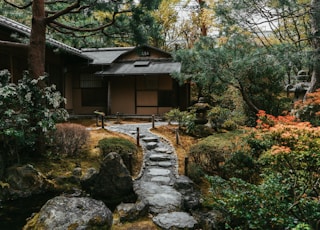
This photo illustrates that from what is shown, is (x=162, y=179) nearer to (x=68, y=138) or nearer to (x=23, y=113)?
(x=68, y=138)

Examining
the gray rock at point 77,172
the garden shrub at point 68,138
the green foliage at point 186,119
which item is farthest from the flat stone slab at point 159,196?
the green foliage at point 186,119

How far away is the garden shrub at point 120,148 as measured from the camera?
24.8ft

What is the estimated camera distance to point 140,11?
7441 mm

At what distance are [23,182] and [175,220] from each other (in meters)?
3.76

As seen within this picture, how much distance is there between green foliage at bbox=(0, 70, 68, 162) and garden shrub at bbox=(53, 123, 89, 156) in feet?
1.82

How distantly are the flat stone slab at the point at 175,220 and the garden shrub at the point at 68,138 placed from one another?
3.67 metres

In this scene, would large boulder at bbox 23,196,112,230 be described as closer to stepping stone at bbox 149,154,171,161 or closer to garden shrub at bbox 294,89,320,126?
stepping stone at bbox 149,154,171,161

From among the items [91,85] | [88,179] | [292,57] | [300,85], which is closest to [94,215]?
Answer: [88,179]

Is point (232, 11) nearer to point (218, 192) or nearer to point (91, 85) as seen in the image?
point (218, 192)

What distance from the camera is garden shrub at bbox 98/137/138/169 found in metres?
7.56

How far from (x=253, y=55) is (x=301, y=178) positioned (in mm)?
4908

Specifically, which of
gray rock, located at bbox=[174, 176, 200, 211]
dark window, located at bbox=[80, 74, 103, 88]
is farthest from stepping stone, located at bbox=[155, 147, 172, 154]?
dark window, located at bbox=[80, 74, 103, 88]

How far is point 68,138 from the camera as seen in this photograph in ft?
25.5

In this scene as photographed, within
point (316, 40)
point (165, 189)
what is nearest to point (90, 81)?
point (165, 189)
